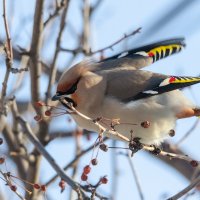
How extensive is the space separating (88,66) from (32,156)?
26.1 inches

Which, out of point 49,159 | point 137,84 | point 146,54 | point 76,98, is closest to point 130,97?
point 137,84

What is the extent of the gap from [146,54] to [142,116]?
62 cm

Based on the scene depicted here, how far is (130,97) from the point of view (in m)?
3.56

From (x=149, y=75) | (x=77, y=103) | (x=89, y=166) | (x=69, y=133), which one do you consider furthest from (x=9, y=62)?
(x=69, y=133)

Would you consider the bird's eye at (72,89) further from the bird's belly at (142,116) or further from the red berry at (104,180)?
the red berry at (104,180)

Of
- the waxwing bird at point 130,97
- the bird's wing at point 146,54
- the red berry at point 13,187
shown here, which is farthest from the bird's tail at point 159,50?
the red berry at point 13,187

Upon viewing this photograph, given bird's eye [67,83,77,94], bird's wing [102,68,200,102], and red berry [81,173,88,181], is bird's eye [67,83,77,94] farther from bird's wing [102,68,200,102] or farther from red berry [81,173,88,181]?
red berry [81,173,88,181]

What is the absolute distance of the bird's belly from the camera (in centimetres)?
344

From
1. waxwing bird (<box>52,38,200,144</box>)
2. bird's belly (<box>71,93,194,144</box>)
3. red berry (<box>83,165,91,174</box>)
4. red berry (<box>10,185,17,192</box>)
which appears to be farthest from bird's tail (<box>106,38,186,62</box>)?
red berry (<box>10,185,17,192</box>)

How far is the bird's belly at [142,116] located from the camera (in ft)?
11.3

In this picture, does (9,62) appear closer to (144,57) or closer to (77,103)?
(77,103)

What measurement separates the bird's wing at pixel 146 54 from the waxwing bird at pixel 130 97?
0.17 m

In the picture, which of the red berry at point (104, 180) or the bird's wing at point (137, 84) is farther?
the bird's wing at point (137, 84)

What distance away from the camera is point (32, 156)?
3.78 m
